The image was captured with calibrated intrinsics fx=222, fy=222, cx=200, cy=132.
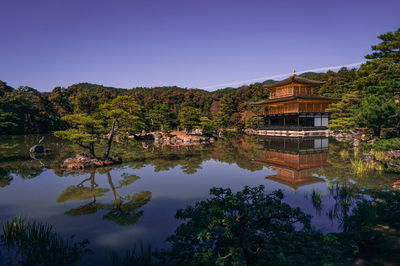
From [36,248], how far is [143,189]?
17.2 feet

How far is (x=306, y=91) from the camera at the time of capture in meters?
37.2

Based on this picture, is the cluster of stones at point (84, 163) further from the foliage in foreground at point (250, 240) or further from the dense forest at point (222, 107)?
the foliage in foreground at point (250, 240)

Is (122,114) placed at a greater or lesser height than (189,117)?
lesser

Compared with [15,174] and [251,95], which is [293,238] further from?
[251,95]

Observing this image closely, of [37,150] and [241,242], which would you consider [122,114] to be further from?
[37,150]

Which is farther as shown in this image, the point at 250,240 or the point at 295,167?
the point at 295,167

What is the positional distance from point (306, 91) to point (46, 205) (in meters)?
38.5

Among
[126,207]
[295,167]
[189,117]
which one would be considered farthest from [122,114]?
Answer: [189,117]

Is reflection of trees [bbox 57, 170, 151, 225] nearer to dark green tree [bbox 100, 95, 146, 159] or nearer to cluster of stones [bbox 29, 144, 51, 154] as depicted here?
dark green tree [bbox 100, 95, 146, 159]

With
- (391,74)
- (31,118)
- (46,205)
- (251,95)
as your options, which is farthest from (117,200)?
(251,95)

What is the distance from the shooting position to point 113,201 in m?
8.87

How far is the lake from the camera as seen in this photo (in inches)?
255

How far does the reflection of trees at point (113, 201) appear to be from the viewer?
24.3 feet

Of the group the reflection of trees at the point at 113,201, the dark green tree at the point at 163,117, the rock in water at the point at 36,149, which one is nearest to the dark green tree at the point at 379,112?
the reflection of trees at the point at 113,201
